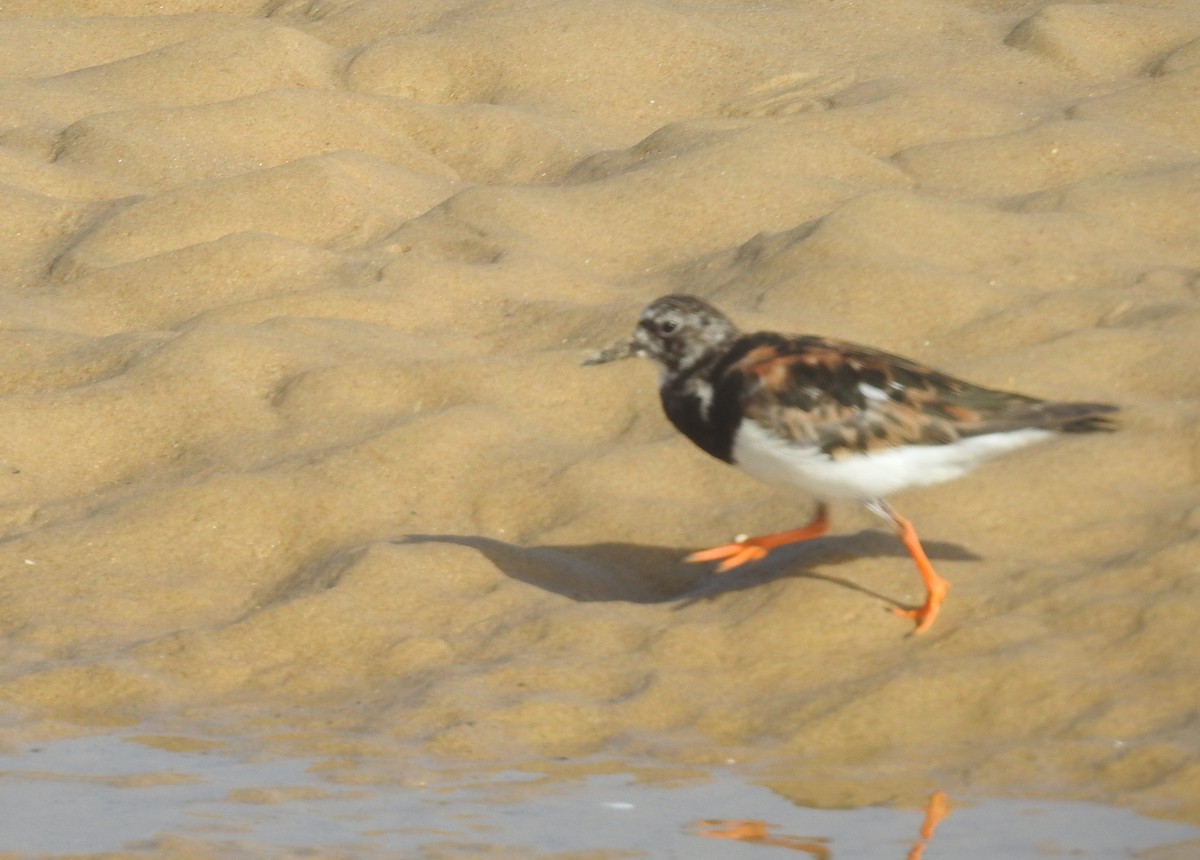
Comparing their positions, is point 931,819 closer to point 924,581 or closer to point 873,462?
point 924,581

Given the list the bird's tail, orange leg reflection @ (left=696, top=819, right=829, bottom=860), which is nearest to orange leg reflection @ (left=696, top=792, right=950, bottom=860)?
orange leg reflection @ (left=696, top=819, right=829, bottom=860)

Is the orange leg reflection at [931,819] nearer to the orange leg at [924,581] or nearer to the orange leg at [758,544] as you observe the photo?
the orange leg at [924,581]

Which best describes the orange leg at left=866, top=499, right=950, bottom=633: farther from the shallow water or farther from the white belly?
the shallow water

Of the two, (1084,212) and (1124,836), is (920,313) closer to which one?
(1084,212)

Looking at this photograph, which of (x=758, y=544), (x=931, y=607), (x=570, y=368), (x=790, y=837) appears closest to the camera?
(x=790, y=837)

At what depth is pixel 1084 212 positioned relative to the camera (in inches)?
345

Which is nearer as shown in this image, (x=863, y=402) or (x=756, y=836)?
(x=756, y=836)

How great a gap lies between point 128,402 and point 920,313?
3.74 m

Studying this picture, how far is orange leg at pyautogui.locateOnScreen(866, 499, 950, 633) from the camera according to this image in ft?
19.3

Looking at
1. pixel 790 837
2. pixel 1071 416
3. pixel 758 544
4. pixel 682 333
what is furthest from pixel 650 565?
pixel 790 837

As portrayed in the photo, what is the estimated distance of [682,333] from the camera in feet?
21.7

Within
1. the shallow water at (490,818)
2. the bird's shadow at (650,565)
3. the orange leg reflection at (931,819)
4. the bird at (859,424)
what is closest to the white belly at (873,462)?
the bird at (859,424)

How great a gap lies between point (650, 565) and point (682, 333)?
0.95 meters

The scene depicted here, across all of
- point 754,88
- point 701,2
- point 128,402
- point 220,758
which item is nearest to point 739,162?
point 754,88
